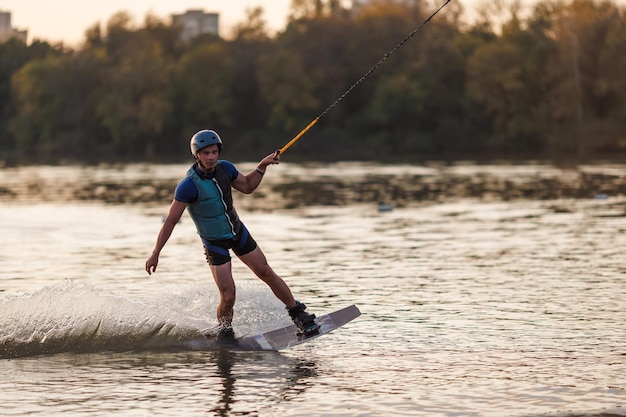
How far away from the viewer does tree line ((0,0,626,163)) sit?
3450 inches

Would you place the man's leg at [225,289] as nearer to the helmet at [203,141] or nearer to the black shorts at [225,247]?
the black shorts at [225,247]

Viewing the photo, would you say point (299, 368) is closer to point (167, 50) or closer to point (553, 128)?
point (553, 128)

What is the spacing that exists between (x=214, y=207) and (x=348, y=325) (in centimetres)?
219

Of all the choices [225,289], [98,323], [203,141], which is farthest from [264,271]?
[98,323]

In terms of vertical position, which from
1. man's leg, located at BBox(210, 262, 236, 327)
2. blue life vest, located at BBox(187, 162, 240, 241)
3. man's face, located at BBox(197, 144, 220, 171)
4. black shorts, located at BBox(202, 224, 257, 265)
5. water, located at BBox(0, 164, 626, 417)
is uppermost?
man's face, located at BBox(197, 144, 220, 171)

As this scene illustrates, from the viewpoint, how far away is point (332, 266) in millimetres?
17297

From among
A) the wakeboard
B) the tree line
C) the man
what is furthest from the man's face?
the tree line

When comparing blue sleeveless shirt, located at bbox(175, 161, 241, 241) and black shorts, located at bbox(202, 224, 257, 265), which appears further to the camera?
black shorts, located at bbox(202, 224, 257, 265)

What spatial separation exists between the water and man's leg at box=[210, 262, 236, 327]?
1.03 ft

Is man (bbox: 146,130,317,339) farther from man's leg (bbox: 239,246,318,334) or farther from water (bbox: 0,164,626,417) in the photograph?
water (bbox: 0,164,626,417)

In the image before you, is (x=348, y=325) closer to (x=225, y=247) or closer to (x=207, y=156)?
(x=225, y=247)

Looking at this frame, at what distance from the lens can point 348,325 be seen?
12.1m

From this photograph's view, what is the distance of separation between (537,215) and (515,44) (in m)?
71.0

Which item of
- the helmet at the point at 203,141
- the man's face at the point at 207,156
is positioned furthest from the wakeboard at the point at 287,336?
the helmet at the point at 203,141
